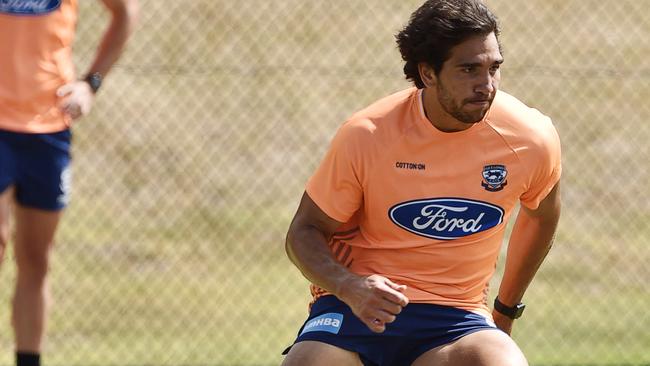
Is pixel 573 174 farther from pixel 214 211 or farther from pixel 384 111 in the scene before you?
pixel 384 111

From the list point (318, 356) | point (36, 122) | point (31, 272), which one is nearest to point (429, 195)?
point (318, 356)

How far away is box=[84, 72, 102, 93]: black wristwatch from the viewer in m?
4.98

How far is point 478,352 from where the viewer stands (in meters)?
4.02

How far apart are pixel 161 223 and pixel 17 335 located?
398 centimetres

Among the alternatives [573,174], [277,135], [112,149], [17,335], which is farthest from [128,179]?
[17,335]

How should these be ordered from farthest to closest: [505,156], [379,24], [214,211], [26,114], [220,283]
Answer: [379,24] < [214,211] < [220,283] < [26,114] < [505,156]

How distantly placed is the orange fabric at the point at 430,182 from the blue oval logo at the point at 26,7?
136 centimetres

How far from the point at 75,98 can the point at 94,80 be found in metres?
0.18

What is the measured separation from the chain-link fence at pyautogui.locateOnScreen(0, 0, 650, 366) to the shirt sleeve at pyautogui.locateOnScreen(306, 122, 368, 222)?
11.9ft

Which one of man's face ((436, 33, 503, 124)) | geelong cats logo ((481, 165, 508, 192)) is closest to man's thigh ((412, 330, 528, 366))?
geelong cats logo ((481, 165, 508, 192))

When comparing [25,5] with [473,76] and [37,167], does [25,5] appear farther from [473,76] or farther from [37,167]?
[473,76]

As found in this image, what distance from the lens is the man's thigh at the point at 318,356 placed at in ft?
13.1

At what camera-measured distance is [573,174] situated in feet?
31.6

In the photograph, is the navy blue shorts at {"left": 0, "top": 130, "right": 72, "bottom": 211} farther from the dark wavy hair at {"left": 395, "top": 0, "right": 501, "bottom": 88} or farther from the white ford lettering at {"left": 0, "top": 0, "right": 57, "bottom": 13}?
the dark wavy hair at {"left": 395, "top": 0, "right": 501, "bottom": 88}
